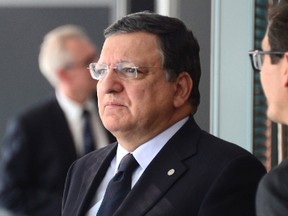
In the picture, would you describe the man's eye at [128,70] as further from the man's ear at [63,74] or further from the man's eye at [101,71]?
the man's ear at [63,74]

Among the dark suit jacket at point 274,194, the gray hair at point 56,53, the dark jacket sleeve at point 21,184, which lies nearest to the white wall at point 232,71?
the gray hair at point 56,53

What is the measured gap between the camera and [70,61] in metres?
3.87

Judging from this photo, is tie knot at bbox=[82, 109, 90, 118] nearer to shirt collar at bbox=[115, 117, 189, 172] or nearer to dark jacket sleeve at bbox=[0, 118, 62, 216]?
dark jacket sleeve at bbox=[0, 118, 62, 216]

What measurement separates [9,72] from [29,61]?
0.16 m

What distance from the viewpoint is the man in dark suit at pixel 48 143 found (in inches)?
144

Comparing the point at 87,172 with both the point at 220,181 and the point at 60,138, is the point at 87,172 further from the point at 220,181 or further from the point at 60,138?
the point at 60,138

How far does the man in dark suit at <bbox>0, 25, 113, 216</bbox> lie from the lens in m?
3.65

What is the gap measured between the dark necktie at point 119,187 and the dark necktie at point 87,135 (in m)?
1.11

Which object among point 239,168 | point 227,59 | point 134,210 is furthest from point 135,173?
point 227,59

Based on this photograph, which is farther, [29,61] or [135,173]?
[29,61]

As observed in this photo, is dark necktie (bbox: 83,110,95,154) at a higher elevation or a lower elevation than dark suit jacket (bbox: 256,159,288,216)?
lower

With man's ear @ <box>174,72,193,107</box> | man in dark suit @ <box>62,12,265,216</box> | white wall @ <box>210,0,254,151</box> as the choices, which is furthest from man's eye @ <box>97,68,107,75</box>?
white wall @ <box>210,0,254,151</box>

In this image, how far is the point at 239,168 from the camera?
2.43 m

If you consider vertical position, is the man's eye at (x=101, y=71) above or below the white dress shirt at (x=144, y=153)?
above
